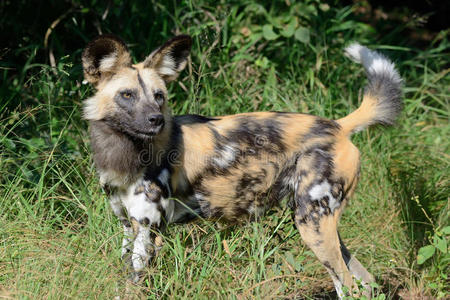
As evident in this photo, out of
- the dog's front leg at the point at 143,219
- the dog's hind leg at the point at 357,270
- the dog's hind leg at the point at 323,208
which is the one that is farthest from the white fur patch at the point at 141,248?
the dog's hind leg at the point at 357,270

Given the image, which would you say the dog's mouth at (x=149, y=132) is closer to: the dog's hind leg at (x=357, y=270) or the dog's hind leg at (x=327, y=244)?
the dog's hind leg at (x=327, y=244)

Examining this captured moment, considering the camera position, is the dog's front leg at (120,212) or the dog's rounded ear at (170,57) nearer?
the dog's front leg at (120,212)

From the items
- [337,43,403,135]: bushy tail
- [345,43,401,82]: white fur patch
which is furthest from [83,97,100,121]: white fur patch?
[345,43,401,82]: white fur patch

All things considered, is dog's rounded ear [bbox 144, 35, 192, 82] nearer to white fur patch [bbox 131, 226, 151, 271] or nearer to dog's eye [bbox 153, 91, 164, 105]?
dog's eye [bbox 153, 91, 164, 105]

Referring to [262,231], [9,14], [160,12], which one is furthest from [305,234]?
[9,14]

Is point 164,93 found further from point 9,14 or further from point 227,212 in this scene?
point 9,14

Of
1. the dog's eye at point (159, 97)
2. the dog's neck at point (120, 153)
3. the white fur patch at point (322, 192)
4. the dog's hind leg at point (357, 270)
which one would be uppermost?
the dog's eye at point (159, 97)

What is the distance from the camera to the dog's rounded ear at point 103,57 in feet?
9.82

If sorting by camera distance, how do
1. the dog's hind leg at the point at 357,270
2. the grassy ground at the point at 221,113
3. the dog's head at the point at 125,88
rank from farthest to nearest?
the dog's hind leg at the point at 357,270, the dog's head at the point at 125,88, the grassy ground at the point at 221,113

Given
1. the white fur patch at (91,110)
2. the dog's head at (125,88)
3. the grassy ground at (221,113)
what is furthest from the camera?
the white fur patch at (91,110)

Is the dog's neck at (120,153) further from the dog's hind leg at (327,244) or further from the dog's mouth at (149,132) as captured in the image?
the dog's hind leg at (327,244)

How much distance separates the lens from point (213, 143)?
317cm

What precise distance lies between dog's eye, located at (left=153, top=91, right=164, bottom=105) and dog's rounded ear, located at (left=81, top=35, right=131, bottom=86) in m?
0.21

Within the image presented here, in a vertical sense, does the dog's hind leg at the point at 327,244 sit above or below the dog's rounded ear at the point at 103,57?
below
